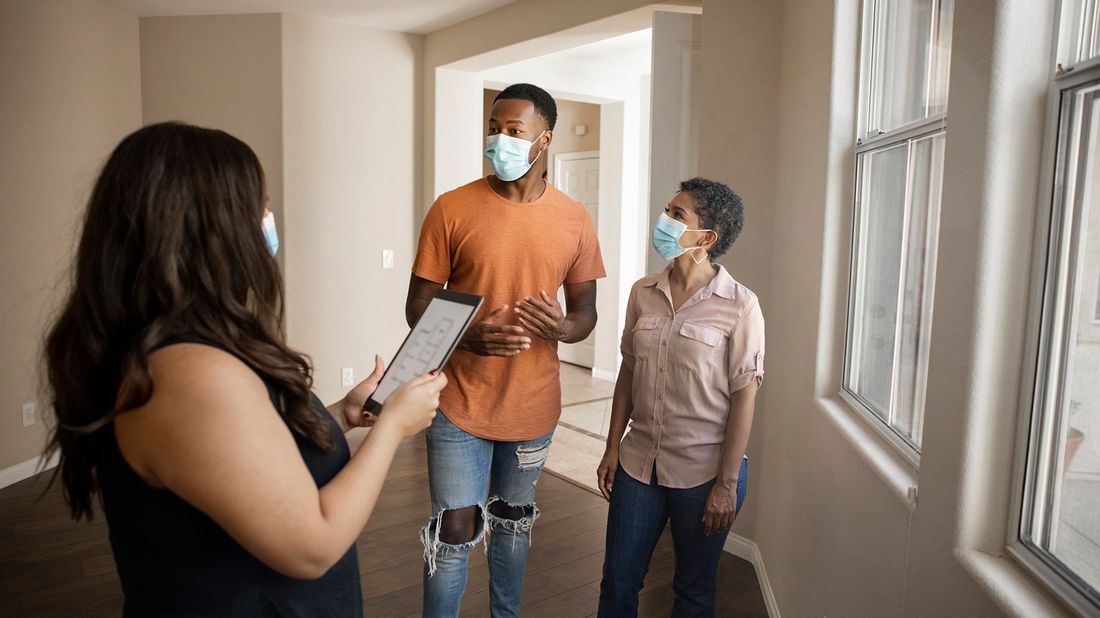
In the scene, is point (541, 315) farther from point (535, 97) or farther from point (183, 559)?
point (183, 559)

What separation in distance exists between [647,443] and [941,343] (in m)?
0.72

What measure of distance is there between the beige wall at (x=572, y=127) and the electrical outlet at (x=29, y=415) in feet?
12.7

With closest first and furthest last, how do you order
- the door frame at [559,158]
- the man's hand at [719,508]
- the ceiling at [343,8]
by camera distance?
the man's hand at [719,508] < the ceiling at [343,8] < the door frame at [559,158]

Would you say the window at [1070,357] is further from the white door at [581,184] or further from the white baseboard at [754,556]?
the white door at [581,184]

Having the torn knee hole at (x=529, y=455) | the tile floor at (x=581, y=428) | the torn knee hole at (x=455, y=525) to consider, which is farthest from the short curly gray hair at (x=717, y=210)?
the tile floor at (x=581, y=428)

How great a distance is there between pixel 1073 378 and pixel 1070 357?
1.1 inches

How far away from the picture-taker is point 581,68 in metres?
5.59

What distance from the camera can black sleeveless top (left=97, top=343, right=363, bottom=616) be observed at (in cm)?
86

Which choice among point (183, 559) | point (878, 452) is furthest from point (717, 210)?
point (183, 559)

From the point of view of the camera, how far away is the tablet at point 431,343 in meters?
1.15

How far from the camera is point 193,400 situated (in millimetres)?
779

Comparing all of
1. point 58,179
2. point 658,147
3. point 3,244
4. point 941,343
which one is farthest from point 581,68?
point 941,343

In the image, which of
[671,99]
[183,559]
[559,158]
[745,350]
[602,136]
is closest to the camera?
[183,559]

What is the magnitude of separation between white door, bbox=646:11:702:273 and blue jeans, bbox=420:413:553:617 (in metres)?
1.26
